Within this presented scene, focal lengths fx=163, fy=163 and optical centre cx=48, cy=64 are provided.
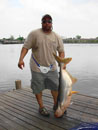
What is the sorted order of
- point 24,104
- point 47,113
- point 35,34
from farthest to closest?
point 24,104, point 47,113, point 35,34

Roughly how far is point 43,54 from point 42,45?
184mm

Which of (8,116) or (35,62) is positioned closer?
(35,62)

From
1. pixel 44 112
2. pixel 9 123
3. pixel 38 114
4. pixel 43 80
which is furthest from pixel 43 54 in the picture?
pixel 9 123

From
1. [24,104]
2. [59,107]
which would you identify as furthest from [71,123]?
[24,104]

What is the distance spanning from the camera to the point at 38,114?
379cm

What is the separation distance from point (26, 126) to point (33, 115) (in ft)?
1.57

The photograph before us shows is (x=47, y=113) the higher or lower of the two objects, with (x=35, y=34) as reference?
lower

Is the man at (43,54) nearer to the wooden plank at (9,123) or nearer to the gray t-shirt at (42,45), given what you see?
the gray t-shirt at (42,45)

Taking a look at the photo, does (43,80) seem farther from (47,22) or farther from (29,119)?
(47,22)

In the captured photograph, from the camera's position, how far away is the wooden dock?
3.28 meters

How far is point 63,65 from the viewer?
8.80 ft

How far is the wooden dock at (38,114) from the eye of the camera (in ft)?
10.8

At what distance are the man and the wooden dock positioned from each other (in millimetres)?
349

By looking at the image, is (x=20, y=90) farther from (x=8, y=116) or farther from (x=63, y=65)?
(x=63, y=65)
